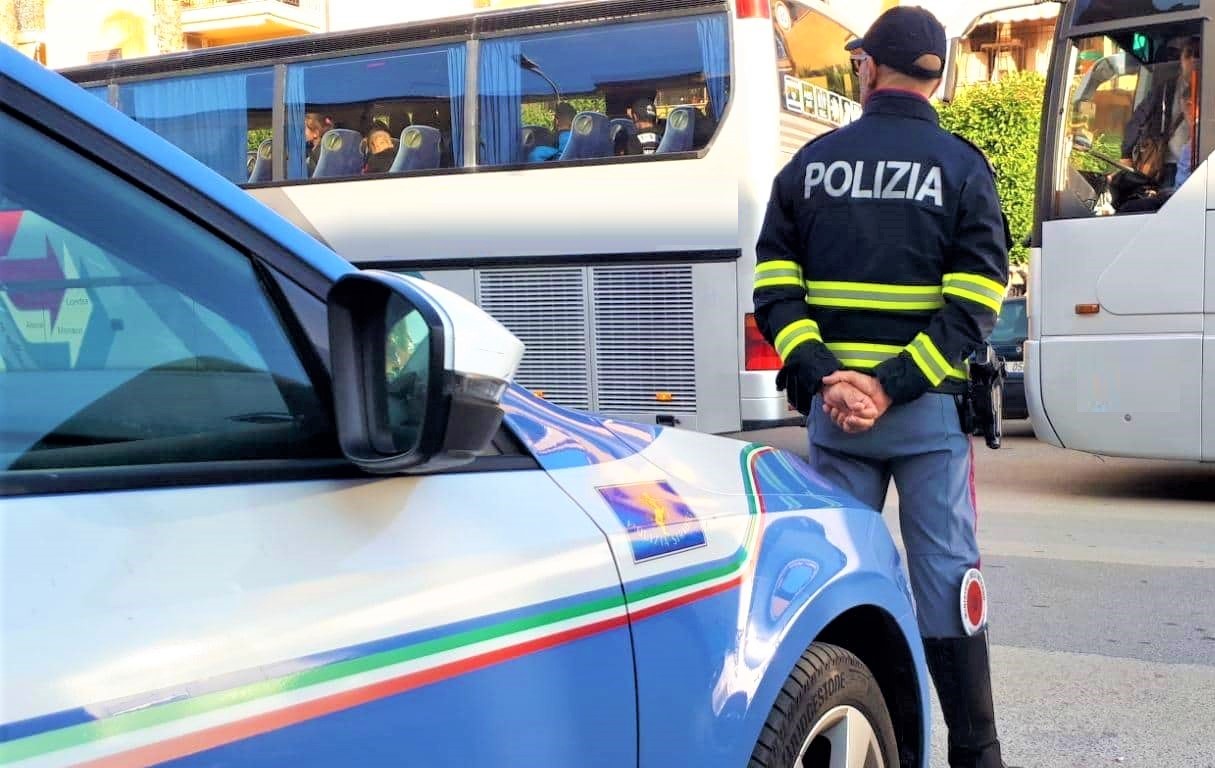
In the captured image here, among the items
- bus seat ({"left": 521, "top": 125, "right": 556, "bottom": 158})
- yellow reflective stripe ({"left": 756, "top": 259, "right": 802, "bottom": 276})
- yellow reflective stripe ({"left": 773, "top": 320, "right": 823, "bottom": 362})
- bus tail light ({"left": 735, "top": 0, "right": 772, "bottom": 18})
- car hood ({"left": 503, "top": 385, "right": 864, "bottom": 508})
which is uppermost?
bus tail light ({"left": 735, "top": 0, "right": 772, "bottom": 18})

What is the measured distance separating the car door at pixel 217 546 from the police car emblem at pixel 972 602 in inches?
57.8

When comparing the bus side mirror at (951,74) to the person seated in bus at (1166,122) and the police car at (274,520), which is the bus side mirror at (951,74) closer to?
the person seated in bus at (1166,122)

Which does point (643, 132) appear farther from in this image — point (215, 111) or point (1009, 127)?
point (1009, 127)

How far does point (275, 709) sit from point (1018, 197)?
87.9ft

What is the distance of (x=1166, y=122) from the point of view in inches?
314

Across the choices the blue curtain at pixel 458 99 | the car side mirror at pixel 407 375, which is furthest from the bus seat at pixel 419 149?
the car side mirror at pixel 407 375

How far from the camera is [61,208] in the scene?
145 centimetres

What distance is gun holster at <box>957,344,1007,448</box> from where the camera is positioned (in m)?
3.06

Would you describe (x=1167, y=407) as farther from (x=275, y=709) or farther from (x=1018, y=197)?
(x=1018, y=197)

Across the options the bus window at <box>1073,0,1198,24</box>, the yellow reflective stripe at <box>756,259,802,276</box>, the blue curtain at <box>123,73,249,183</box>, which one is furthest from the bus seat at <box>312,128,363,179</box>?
the yellow reflective stripe at <box>756,259,802,276</box>

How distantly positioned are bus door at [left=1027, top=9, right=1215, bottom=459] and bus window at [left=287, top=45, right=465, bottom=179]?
4355mm

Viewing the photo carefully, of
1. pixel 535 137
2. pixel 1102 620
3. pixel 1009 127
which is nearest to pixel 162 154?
pixel 1102 620

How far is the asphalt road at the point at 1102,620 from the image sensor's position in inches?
152

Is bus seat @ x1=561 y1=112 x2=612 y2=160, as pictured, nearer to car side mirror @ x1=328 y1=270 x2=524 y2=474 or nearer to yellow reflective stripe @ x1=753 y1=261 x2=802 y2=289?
yellow reflective stripe @ x1=753 y1=261 x2=802 y2=289
